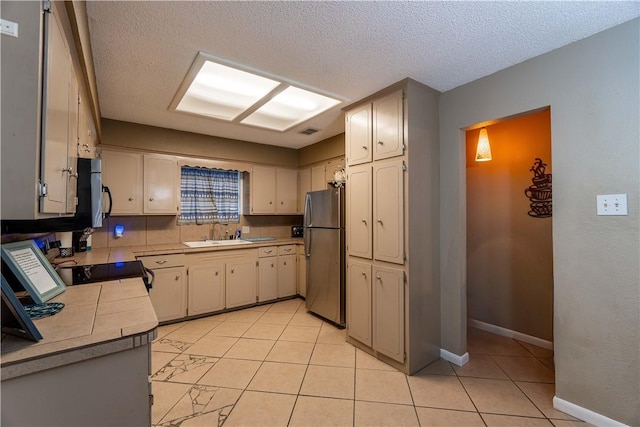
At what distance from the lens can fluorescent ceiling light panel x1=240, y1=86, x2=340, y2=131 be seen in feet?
9.01

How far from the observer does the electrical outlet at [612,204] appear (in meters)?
1.63

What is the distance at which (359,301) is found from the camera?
8.91 feet

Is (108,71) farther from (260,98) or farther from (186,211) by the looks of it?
(186,211)

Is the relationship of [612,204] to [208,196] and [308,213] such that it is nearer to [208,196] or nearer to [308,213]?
[308,213]

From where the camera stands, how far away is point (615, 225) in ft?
5.43

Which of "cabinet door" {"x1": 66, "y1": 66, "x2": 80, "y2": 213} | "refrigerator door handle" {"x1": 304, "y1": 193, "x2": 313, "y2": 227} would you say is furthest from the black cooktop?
"refrigerator door handle" {"x1": 304, "y1": 193, "x2": 313, "y2": 227}

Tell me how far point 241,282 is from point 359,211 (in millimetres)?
2015

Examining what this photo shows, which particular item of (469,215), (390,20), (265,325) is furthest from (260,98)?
(469,215)

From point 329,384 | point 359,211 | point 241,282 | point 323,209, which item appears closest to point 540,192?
point 359,211

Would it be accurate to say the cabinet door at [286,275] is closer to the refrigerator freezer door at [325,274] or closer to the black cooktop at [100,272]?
the refrigerator freezer door at [325,274]

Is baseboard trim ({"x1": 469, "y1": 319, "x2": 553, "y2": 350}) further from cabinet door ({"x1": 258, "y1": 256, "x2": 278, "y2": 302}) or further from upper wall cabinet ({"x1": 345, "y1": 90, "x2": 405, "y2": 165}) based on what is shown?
cabinet door ({"x1": 258, "y1": 256, "x2": 278, "y2": 302})

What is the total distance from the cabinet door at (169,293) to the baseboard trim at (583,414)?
3.54 m

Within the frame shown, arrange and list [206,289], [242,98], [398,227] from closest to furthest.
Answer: [398,227] → [242,98] → [206,289]

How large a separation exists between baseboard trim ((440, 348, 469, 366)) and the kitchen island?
2.34 meters
